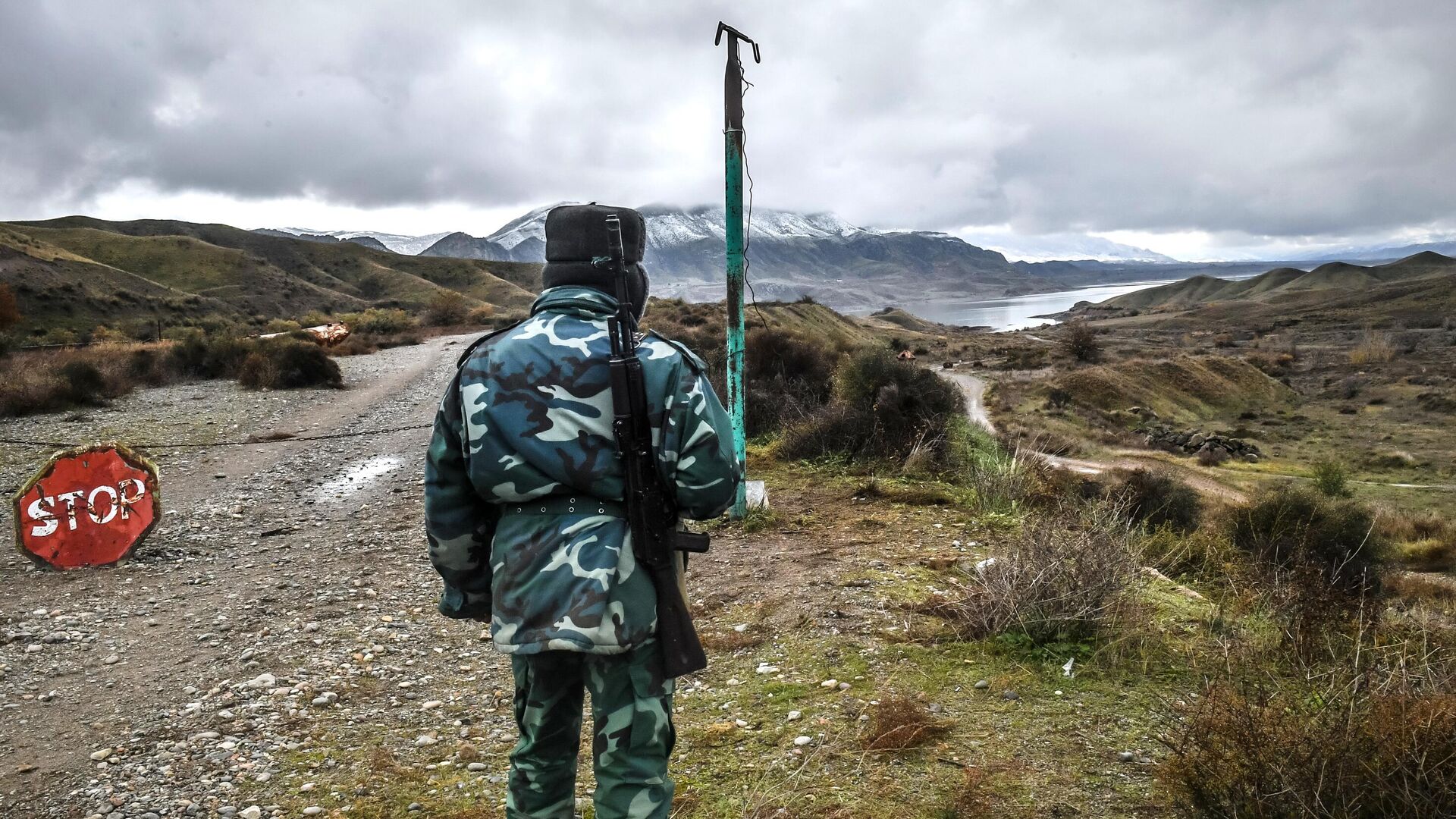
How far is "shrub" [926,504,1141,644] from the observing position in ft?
14.9

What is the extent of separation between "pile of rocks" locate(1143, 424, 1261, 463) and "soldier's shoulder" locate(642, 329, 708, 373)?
97.5ft

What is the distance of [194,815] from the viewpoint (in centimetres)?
322

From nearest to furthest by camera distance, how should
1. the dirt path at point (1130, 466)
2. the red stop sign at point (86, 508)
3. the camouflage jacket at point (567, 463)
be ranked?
the camouflage jacket at point (567, 463), the red stop sign at point (86, 508), the dirt path at point (1130, 466)

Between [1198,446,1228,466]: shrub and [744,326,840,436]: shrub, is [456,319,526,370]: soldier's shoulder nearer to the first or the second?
[744,326,840,436]: shrub

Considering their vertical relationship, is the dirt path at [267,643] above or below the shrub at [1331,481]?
above

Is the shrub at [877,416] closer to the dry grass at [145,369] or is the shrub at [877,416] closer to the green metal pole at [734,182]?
the green metal pole at [734,182]

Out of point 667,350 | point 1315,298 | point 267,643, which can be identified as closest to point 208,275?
point 267,643

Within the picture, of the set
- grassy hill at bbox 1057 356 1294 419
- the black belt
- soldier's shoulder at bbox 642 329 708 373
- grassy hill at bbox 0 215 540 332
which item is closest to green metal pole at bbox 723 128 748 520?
soldier's shoulder at bbox 642 329 708 373

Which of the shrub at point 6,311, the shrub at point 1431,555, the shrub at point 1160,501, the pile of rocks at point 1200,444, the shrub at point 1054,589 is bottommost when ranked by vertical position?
the pile of rocks at point 1200,444

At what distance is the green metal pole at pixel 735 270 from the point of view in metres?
6.80

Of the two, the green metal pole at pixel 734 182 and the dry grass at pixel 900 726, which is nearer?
the dry grass at pixel 900 726

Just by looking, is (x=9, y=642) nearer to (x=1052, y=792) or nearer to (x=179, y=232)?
(x=1052, y=792)

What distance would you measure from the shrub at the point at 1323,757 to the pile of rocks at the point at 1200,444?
1114 inches

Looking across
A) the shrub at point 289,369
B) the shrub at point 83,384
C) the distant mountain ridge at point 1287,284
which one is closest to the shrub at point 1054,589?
the shrub at point 83,384
